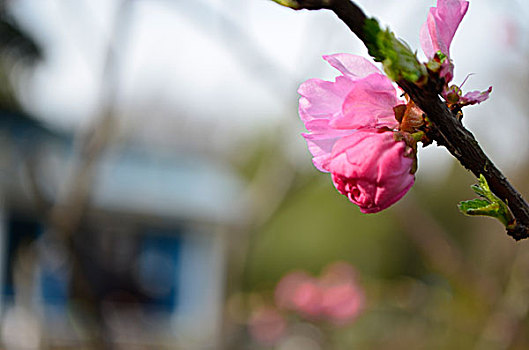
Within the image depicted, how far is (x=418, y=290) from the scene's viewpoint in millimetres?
6434

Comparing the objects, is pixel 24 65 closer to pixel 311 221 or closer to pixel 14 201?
pixel 14 201

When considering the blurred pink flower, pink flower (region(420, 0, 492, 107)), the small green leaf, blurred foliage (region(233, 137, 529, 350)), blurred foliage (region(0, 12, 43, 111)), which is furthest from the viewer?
blurred foliage (region(233, 137, 529, 350))

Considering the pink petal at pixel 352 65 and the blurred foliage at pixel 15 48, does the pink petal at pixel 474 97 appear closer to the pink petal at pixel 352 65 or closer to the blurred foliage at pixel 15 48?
the pink petal at pixel 352 65

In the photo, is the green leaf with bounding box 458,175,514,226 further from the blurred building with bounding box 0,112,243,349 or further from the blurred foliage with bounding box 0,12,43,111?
the blurred building with bounding box 0,112,243,349

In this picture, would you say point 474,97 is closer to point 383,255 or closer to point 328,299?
point 328,299

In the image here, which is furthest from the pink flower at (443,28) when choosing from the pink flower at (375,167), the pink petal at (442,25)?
the pink flower at (375,167)

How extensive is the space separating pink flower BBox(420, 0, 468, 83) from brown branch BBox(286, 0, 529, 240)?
7 centimetres

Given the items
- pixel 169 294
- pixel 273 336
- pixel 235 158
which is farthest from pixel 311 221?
pixel 273 336

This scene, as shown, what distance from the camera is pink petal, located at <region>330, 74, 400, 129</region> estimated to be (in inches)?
27.3

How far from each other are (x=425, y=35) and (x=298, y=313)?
16.5 ft

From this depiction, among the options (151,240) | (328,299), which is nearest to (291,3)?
(328,299)

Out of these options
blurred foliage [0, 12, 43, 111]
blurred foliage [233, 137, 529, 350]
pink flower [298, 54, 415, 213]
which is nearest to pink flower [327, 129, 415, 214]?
pink flower [298, 54, 415, 213]

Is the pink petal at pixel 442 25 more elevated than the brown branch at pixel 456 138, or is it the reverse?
the pink petal at pixel 442 25

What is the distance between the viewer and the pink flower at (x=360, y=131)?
2.23 feet
